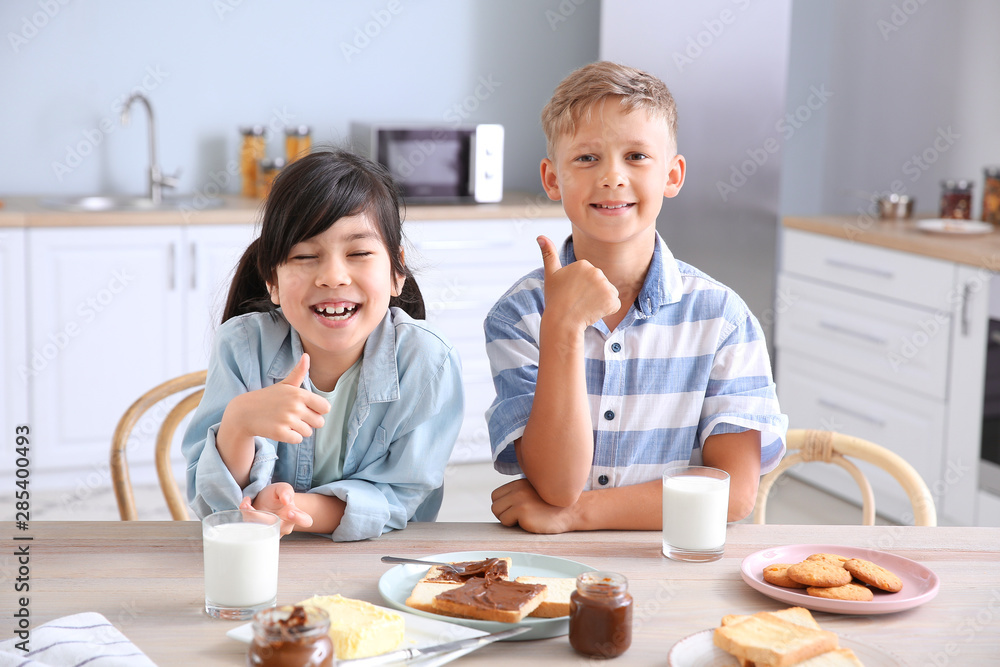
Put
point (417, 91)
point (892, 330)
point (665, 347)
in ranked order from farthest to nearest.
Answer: point (417, 91)
point (892, 330)
point (665, 347)

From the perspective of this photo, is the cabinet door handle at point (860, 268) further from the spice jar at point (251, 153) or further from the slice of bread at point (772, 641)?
the slice of bread at point (772, 641)

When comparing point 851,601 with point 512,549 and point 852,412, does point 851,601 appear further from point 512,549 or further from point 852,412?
point 852,412

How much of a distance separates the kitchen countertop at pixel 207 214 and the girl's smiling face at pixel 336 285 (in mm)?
1533

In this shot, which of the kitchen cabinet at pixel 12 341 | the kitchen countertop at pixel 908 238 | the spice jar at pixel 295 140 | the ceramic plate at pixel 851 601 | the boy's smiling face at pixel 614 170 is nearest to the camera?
the ceramic plate at pixel 851 601

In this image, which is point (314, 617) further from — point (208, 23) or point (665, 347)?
point (208, 23)

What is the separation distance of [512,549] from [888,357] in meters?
2.13

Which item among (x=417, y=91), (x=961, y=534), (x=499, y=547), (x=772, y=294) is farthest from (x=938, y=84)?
(x=499, y=547)

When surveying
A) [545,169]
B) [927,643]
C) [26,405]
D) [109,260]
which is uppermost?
[545,169]

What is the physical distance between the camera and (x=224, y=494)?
1.11 meters

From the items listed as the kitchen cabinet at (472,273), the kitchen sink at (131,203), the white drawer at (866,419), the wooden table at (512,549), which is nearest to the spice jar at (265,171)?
the kitchen sink at (131,203)

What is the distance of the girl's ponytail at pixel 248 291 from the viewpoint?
1.32 meters

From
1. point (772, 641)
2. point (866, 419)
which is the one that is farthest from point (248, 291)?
point (866, 419)

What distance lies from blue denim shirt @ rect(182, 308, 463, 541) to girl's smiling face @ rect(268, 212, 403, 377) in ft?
0.17

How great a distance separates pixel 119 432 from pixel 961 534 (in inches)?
43.6
